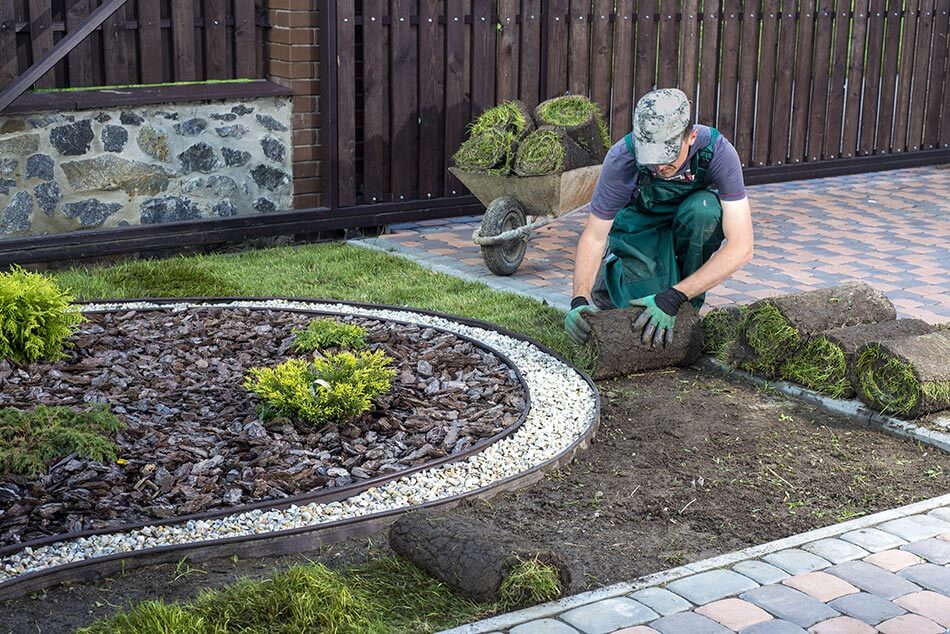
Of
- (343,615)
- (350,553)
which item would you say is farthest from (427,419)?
(343,615)

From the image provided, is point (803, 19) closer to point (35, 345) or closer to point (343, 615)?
point (35, 345)

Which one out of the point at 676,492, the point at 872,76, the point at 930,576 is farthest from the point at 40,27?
the point at 872,76

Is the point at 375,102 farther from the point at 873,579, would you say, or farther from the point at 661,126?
the point at 873,579

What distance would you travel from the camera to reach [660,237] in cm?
653

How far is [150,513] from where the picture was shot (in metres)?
4.43

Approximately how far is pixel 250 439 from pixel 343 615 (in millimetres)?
1474

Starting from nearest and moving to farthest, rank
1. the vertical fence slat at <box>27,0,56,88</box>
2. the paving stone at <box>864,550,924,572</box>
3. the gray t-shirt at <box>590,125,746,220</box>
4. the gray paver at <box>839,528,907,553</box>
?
the paving stone at <box>864,550,924,572</box> < the gray paver at <box>839,528,907,553</box> < the gray t-shirt at <box>590,125,746,220</box> < the vertical fence slat at <box>27,0,56,88</box>

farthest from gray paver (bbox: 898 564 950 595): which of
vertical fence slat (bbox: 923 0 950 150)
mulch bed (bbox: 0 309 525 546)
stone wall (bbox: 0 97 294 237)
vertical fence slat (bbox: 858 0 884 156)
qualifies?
vertical fence slat (bbox: 923 0 950 150)

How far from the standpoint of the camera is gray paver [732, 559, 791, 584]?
402 cm

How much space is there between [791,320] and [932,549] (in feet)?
6.36

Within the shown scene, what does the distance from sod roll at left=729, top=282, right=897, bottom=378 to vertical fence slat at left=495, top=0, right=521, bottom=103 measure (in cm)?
418

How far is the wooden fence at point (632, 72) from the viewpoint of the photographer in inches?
364

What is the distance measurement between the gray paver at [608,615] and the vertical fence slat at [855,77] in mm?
9143

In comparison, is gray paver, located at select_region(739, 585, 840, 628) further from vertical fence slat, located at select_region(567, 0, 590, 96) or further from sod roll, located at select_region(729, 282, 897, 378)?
vertical fence slat, located at select_region(567, 0, 590, 96)
